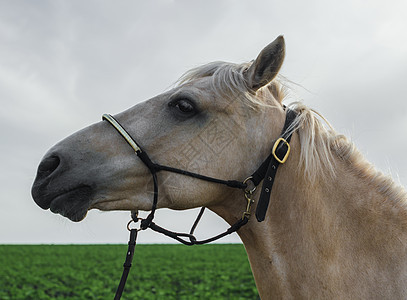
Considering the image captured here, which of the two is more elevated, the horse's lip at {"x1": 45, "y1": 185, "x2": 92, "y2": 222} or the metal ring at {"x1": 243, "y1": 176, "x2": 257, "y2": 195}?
the metal ring at {"x1": 243, "y1": 176, "x2": 257, "y2": 195}

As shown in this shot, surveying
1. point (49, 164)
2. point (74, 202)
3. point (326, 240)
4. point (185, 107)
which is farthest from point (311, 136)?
point (49, 164)

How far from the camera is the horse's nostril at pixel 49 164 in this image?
2.53 meters

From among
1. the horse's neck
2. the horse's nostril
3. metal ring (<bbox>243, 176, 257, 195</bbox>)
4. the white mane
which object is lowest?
the horse's neck

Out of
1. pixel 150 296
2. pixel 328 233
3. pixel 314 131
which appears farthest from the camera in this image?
pixel 150 296

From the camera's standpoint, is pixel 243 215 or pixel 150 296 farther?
pixel 150 296

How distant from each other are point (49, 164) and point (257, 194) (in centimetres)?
135

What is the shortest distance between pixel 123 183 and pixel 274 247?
3.42 feet

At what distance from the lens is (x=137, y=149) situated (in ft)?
8.31

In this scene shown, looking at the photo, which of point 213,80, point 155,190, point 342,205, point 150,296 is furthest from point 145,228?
point 150,296

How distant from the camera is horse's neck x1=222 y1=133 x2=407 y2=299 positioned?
7.83 feet

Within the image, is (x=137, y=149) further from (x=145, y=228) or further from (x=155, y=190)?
(x=145, y=228)

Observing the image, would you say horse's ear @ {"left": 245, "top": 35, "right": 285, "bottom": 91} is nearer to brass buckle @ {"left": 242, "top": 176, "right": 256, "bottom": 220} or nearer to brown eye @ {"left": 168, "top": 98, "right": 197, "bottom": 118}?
brown eye @ {"left": 168, "top": 98, "right": 197, "bottom": 118}

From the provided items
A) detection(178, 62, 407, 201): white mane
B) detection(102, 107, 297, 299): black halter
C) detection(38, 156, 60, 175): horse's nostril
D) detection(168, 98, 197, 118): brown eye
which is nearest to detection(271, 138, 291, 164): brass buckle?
detection(102, 107, 297, 299): black halter

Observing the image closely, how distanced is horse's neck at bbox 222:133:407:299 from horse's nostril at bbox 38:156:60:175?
4.28 ft
